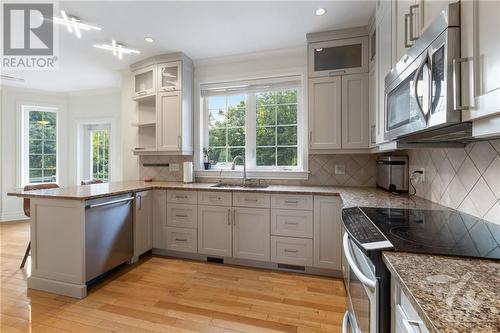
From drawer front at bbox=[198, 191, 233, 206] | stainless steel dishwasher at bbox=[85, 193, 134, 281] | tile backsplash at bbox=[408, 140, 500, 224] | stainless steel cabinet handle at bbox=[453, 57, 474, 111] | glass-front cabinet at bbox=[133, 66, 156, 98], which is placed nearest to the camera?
stainless steel cabinet handle at bbox=[453, 57, 474, 111]

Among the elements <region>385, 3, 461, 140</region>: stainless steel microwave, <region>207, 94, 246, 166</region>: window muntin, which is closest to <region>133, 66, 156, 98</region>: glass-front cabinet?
<region>207, 94, 246, 166</region>: window muntin

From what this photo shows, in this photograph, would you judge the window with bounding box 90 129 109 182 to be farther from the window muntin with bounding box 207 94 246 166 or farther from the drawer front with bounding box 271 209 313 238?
the drawer front with bounding box 271 209 313 238

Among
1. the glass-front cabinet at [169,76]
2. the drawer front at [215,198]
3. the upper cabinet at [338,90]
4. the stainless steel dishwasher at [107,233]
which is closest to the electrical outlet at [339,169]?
the upper cabinet at [338,90]

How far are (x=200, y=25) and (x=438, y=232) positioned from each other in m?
2.69

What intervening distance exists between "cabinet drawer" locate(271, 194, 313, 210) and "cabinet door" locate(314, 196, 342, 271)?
0.08 m

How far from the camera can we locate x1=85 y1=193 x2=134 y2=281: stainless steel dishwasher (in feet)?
7.14

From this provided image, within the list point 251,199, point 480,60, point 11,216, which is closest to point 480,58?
point 480,60

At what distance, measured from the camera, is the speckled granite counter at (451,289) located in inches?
19.7

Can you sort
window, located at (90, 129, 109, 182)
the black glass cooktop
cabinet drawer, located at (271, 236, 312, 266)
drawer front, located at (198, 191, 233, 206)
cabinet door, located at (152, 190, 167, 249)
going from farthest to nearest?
window, located at (90, 129, 109, 182)
cabinet door, located at (152, 190, 167, 249)
drawer front, located at (198, 191, 233, 206)
cabinet drawer, located at (271, 236, 312, 266)
the black glass cooktop

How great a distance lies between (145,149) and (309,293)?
2770 mm

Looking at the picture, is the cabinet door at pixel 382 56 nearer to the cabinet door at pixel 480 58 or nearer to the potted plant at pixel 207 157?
the cabinet door at pixel 480 58

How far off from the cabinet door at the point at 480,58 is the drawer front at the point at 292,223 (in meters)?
1.83

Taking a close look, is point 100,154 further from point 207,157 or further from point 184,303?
point 184,303

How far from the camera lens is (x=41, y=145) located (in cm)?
486
